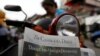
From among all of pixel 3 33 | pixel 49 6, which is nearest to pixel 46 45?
pixel 3 33

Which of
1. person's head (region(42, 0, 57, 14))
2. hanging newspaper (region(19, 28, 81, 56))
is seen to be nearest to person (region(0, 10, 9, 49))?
hanging newspaper (region(19, 28, 81, 56))

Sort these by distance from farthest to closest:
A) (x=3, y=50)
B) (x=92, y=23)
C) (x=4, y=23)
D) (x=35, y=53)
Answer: (x=92, y=23), (x=4, y=23), (x=3, y=50), (x=35, y=53)

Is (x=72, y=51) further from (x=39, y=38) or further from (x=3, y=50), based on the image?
(x=3, y=50)

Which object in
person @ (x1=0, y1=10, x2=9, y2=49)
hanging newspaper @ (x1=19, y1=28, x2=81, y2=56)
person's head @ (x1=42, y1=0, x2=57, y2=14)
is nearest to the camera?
hanging newspaper @ (x1=19, y1=28, x2=81, y2=56)

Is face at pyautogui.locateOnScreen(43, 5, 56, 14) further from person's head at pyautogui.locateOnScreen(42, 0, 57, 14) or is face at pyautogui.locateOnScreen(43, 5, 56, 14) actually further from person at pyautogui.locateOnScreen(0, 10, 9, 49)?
person at pyautogui.locateOnScreen(0, 10, 9, 49)

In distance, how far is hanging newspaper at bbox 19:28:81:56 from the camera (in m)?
0.77

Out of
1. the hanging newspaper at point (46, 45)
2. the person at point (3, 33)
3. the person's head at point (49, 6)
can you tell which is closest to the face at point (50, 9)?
the person's head at point (49, 6)

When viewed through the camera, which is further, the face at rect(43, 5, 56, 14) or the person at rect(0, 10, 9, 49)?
the face at rect(43, 5, 56, 14)

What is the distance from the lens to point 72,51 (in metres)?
0.81

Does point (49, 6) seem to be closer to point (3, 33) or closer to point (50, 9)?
point (50, 9)

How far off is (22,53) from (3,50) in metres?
0.13

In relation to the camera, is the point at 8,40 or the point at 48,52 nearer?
the point at 48,52

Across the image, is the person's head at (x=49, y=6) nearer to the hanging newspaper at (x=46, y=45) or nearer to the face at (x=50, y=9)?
the face at (x=50, y=9)

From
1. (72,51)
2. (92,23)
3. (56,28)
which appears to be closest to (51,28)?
(56,28)
